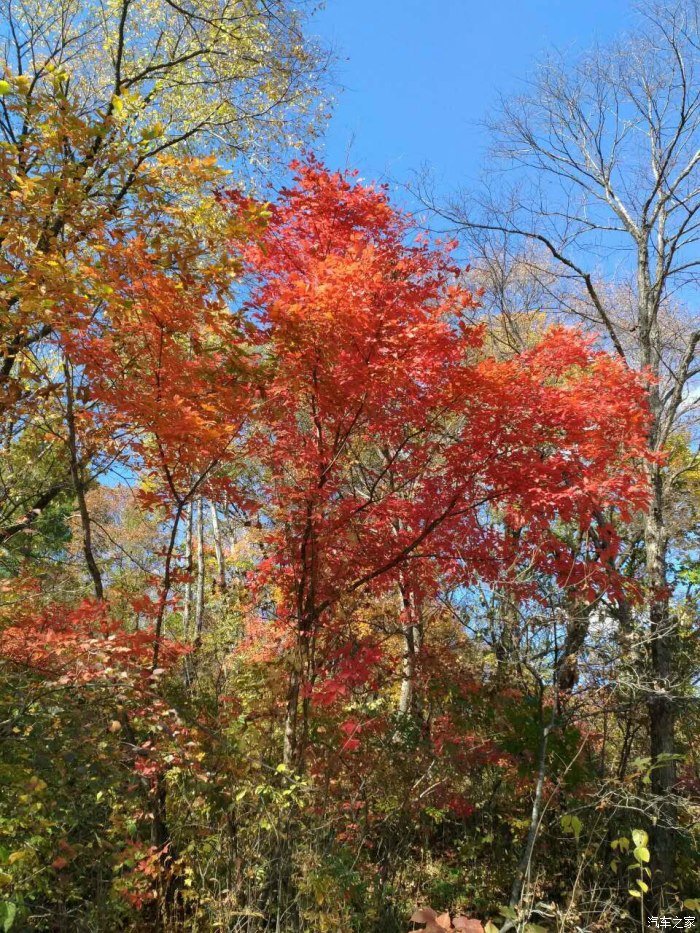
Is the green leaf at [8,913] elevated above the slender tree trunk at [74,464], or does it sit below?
below

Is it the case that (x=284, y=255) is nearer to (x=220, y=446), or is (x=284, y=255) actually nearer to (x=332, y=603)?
(x=220, y=446)

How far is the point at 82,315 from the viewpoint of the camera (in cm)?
387

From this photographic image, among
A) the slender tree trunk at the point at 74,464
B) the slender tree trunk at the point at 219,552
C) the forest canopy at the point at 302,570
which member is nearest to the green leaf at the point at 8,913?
A: the forest canopy at the point at 302,570

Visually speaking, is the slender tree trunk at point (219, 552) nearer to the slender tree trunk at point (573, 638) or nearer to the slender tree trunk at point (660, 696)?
the slender tree trunk at point (573, 638)

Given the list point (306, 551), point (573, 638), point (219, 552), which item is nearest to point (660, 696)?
point (573, 638)

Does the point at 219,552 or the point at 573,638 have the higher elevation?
the point at 219,552

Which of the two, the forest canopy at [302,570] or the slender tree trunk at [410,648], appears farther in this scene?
the slender tree trunk at [410,648]

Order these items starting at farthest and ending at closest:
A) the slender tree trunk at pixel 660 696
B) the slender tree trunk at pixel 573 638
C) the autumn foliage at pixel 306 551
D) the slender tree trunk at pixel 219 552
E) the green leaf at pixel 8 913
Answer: the slender tree trunk at pixel 219 552 → the slender tree trunk at pixel 660 696 → the slender tree trunk at pixel 573 638 → the autumn foliage at pixel 306 551 → the green leaf at pixel 8 913

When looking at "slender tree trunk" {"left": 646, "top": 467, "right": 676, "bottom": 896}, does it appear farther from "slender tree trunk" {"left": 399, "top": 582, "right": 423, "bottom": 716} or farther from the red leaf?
the red leaf

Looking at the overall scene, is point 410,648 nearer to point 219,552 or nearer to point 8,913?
point 8,913

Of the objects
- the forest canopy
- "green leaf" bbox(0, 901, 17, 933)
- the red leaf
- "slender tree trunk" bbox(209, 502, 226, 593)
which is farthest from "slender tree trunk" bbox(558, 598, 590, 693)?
"slender tree trunk" bbox(209, 502, 226, 593)

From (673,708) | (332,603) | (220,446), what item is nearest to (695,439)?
(673,708)

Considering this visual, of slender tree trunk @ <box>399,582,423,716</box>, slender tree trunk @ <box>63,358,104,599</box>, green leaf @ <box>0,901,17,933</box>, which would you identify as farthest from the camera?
slender tree trunk @ <box>399,582,423,716</box>

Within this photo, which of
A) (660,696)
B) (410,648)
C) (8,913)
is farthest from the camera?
(410,648)
